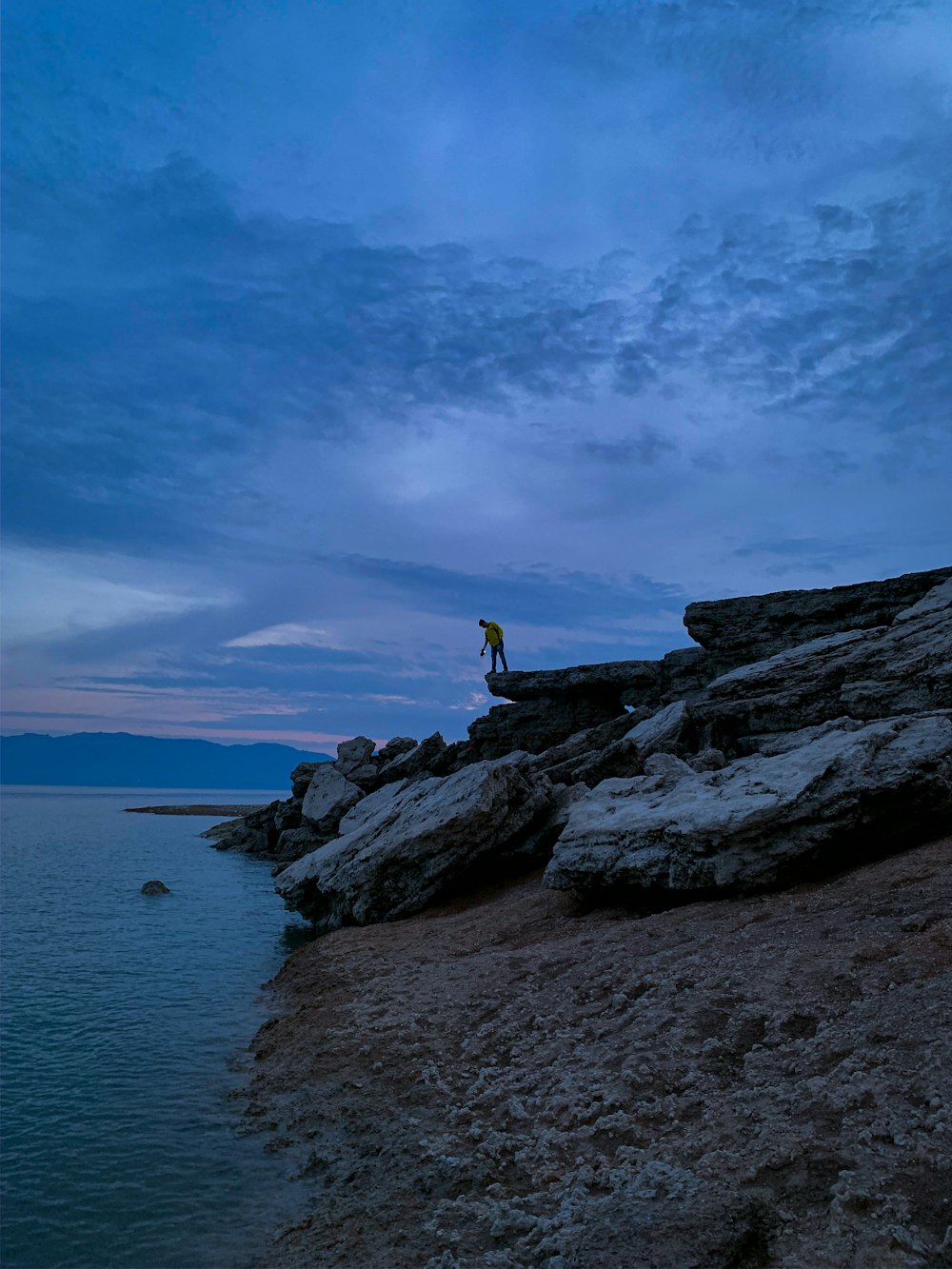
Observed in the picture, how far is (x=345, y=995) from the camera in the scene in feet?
55.0

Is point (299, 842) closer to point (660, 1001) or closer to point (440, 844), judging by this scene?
point (440, 844)

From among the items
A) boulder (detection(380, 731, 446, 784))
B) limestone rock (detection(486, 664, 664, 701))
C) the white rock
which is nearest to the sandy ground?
the white rock

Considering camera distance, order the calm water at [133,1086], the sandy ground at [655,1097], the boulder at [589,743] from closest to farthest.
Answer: the sandy ground at [655,1097] → the calm water at [133,1086] → the boulder at [589,743]

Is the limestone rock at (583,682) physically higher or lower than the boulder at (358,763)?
higher

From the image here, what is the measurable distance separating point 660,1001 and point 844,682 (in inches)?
572

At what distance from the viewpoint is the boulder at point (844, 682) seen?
67.1 ft

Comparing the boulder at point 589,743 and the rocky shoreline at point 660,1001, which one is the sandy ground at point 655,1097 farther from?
the boulder at point 589,743

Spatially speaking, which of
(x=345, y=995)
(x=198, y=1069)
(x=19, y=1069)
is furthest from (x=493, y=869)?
(x=19, y=1069)

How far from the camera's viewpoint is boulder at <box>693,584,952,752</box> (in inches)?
805

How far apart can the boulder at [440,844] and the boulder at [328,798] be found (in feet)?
68.3

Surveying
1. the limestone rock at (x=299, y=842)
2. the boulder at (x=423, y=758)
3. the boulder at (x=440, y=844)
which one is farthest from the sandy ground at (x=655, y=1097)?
the limestone rock at (x=299, y=842)

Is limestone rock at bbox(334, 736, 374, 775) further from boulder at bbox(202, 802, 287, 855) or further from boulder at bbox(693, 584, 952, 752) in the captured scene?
boulder at bbox(693, 584, 952, 752)

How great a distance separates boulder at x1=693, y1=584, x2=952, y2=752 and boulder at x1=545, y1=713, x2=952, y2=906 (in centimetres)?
416

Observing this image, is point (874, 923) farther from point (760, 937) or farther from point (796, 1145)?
point (796, 1145)
